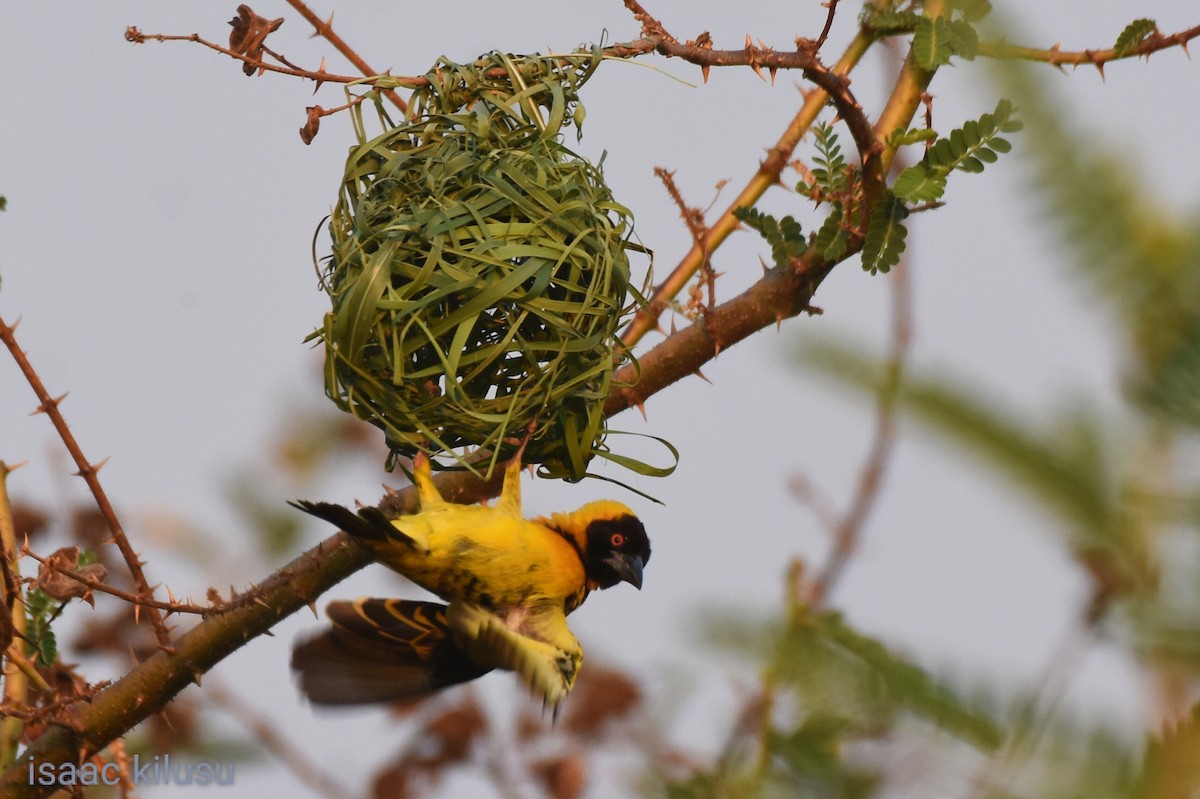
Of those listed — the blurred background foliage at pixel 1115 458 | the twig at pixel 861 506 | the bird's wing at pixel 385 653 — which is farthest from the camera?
the bird's wing at pixel 385 653

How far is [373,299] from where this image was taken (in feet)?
8.43

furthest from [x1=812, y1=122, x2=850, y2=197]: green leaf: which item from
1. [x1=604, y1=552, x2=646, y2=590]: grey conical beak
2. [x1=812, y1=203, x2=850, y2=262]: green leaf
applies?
[x1=604, y1=552, x2=646, y2=590]: grey conical beak

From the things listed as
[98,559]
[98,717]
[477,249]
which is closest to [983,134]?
[477,249]

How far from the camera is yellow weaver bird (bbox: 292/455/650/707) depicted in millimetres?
2947

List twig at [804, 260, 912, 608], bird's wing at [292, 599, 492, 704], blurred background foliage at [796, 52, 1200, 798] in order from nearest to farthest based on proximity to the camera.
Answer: blurred background foliage at [796, 52, 1200, 798]
twig at [804, 260, 912, 608]
bird's wing at [292, 599, 492, 704]

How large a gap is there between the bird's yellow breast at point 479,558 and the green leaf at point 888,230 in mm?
1040

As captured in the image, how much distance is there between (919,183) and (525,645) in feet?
4.18

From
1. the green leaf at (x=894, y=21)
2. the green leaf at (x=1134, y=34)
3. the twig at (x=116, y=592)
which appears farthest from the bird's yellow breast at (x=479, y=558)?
the green leaf at (x=1134, y=34)

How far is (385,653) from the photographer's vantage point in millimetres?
3404

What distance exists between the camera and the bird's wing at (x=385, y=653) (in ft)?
10.9

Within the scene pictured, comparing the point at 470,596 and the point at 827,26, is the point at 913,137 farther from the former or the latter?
the point at 470,596

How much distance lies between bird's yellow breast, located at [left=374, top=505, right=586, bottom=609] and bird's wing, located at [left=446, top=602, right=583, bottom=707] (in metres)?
0.05

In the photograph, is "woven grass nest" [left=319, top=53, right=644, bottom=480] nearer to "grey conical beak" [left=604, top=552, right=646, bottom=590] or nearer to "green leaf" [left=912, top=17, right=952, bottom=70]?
"grey conical beak" [left=604, top=552, right=646, bottom=590]

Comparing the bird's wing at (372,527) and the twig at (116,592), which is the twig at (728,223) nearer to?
the bird's wing at (372,527)
